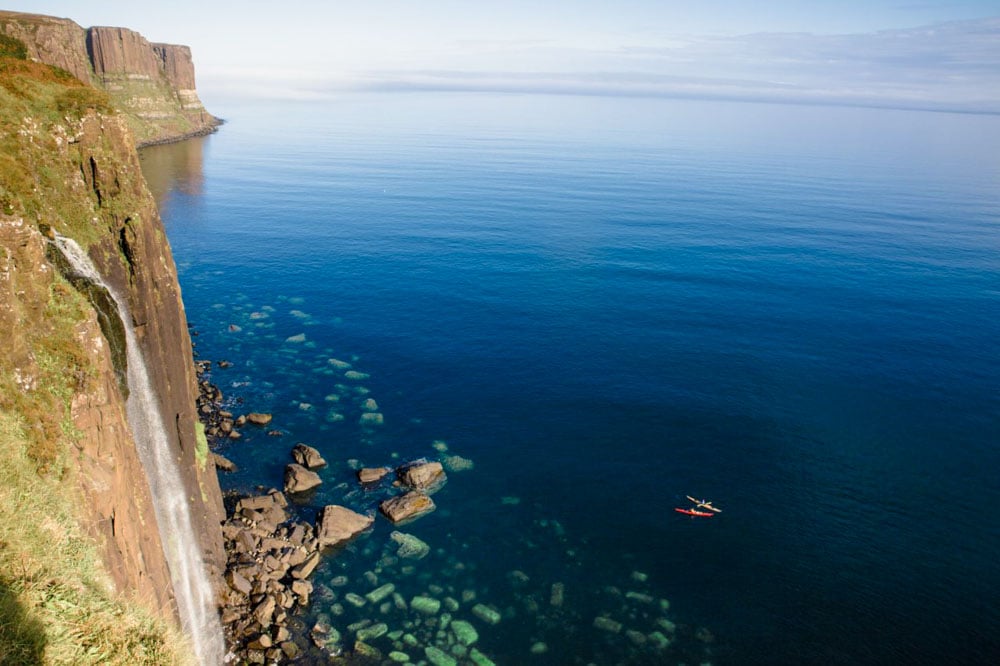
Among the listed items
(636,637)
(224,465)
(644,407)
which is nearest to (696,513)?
(636,637)

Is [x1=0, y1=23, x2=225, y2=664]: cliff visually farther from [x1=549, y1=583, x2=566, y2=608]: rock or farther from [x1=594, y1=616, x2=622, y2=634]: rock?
[x1=594, y1=616, x2=622, y2=634]: rock

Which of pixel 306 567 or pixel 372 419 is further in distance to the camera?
pixel 372 419

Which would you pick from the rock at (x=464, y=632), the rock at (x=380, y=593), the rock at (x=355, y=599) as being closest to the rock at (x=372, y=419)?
the rock at (x=380, y=593)

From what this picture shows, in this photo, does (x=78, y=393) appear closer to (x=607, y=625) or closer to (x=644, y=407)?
(x=607, y=625)

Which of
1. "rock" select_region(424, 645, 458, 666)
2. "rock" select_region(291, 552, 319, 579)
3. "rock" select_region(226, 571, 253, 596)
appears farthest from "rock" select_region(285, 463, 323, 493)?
"rock" select_region(424, 645, 458, 666)

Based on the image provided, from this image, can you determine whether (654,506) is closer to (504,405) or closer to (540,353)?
(504,405)

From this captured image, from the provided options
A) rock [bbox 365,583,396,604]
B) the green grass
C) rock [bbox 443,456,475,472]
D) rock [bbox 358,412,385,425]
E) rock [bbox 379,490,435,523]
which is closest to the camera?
the green grass

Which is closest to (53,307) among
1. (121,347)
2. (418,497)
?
(121,347)

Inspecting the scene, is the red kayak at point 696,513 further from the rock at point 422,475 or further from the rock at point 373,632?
the rock at point 373,632
